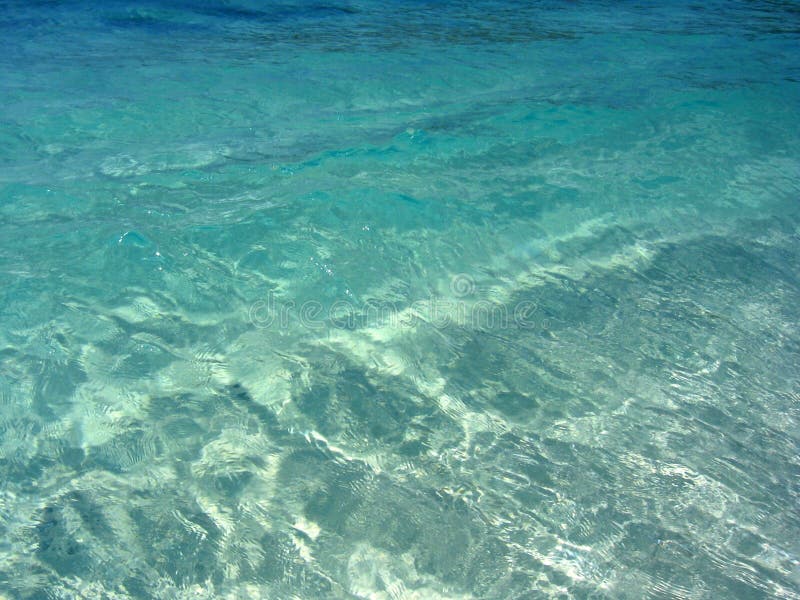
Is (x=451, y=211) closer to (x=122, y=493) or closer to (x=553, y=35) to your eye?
(x=122, y=493)

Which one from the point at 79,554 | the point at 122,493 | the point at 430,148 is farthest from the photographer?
the point at 430,148

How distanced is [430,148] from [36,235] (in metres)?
3.05

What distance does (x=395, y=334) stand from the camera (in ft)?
12.5

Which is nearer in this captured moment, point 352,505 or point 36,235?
point 352,505

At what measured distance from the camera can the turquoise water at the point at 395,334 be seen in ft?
8.73

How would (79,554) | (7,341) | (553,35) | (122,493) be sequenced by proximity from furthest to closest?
(553,35) → (7,341) → (122,493) → (79,554)

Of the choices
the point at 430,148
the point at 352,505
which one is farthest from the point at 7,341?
the point at 430,148

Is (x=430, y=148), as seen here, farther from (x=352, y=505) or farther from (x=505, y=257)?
(x=352, y=505)

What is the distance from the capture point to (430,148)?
18.8 ft

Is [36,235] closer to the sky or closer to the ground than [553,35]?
closer to the ground

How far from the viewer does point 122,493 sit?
2814 mm

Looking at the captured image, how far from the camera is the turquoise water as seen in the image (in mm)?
2660

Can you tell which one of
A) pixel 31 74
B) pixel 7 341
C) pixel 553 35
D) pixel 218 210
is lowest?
pixel 7 341

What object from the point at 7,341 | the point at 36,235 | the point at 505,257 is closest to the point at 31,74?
the point at 36,235
